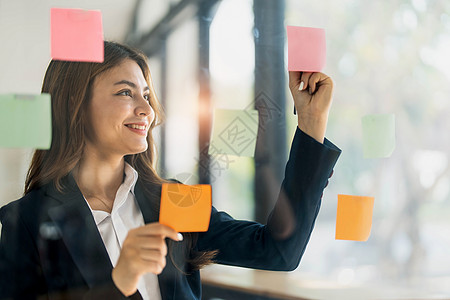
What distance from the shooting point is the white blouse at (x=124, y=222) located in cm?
65

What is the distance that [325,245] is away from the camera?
938mm

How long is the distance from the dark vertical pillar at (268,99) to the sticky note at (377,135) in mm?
185

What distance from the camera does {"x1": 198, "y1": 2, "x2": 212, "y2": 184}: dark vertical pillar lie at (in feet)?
2.52


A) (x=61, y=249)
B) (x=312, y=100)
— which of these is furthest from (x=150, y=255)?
(x=312, y=100)

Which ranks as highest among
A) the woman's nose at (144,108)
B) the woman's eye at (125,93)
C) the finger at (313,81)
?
the finger at (313,81)

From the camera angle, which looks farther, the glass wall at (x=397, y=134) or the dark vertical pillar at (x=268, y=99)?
the glass wall at (x=397, y=134)

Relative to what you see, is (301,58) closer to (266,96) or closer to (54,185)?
(266,96)

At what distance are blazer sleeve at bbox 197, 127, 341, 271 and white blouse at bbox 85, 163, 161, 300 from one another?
0.11 meters

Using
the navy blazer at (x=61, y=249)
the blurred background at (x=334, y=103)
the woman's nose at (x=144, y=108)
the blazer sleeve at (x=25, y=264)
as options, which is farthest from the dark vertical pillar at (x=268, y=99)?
the blazer sleeve at (x=25, y=264)

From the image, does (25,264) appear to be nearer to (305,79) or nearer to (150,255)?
(150,255)

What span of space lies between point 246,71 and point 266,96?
0.20ft

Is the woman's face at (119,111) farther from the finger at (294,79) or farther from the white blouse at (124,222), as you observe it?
the finger at (294,79)

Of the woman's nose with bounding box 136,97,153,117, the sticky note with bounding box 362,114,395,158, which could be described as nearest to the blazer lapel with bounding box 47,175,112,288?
the woman's nose with bounding box 136,97,153,117

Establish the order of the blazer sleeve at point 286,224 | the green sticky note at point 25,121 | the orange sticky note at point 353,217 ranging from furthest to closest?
the orange sticky note at point 353,217 < the blazer sleeve at point 286,224 < the green sticky note at point 25,121
